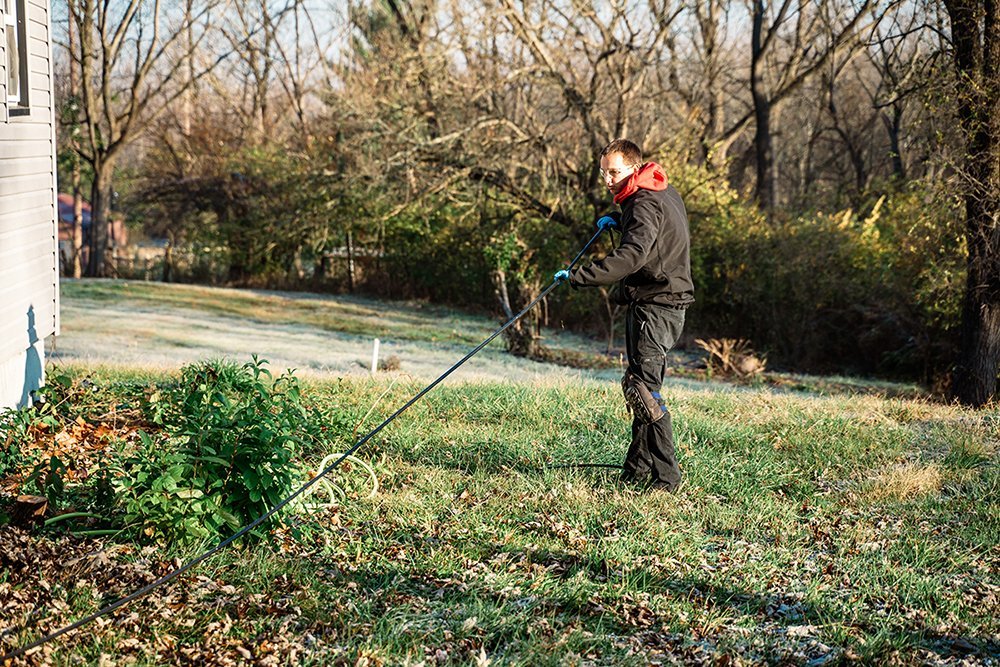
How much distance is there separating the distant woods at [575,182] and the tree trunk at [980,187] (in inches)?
0.9

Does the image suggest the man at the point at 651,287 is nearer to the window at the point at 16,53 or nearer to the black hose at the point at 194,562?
the black hose at the point at 194,562

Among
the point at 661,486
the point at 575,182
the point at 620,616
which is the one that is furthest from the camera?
the point at 575,182

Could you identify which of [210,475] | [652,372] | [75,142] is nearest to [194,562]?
[210,475]

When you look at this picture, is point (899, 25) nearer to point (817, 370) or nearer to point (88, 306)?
point (817, 370)

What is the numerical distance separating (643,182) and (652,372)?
3.56 feet

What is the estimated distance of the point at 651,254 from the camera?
18.2 ft

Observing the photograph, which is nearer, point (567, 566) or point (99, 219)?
point (567, 566)

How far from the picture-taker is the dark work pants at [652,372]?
5.60 metres

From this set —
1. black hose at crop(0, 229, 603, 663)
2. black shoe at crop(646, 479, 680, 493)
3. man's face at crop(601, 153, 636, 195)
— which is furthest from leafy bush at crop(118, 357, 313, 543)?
man's face at crop(601, 153, 636, 195)

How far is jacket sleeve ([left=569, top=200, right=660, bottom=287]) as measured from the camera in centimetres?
522

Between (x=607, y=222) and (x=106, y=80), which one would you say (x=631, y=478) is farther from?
(x=106, y=80)

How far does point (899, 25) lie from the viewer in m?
10.6

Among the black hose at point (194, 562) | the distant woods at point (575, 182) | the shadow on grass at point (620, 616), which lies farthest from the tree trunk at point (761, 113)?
the shadow on grass at point (620, 616)

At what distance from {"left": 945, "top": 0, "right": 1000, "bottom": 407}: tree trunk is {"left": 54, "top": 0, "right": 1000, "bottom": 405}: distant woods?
2 centimetres
